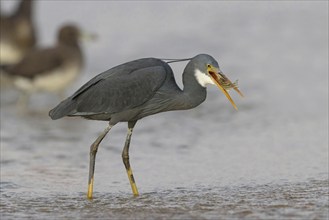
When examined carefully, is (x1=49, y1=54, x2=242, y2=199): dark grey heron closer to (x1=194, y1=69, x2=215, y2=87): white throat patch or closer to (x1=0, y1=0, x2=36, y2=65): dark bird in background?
(x1=194, y1=69, x2=215, y2=87): white throat patch

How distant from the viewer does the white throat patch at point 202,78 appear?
7.66 m

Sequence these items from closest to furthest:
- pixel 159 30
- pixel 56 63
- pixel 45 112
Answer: pixel 45 112, pixel 56 63, pixel 159 30

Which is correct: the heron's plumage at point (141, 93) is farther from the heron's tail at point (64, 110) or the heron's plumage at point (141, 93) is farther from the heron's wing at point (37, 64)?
the heron's wing at point (37, 64)

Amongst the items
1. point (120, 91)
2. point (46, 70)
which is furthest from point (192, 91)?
point (46, 70)

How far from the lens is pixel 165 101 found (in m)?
7.74

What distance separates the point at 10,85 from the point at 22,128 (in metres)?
3.52

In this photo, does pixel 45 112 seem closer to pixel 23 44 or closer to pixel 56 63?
pixel 56 63

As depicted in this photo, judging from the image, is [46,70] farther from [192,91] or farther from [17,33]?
[192,91]

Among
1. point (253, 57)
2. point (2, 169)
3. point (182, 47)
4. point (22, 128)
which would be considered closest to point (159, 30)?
point (182, 47)

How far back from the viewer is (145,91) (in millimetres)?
Answer: 7707

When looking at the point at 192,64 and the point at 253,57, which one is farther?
the point at 253,57

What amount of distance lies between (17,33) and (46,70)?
123 inches

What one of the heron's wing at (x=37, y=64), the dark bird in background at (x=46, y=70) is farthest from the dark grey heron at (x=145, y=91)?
the heron's wing at (x=37, y=64)

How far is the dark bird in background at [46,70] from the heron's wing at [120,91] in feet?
17.3
